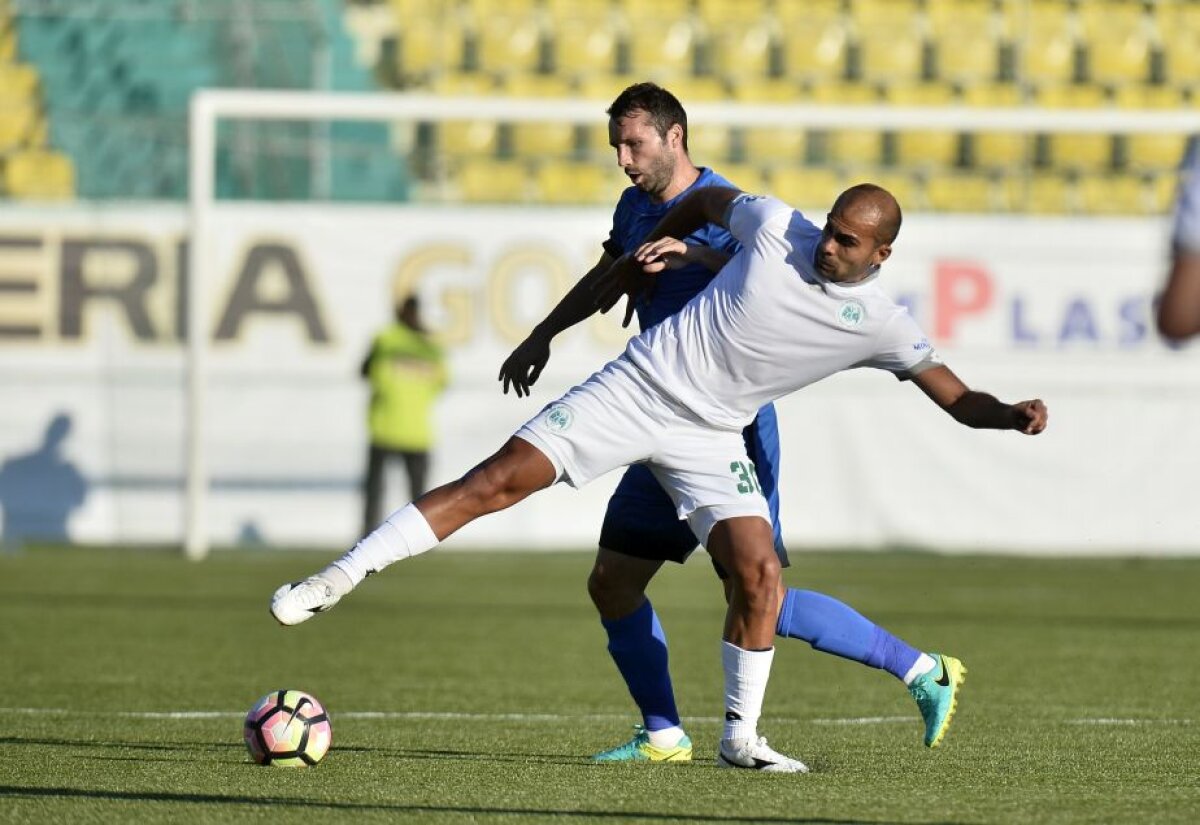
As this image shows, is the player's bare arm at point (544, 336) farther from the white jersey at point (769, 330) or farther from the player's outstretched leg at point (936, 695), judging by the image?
the player's outstretched leg at point (936, 695)

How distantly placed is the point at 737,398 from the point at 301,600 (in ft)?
4.73

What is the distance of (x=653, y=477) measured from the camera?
6.29m

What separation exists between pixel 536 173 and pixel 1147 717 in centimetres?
1147

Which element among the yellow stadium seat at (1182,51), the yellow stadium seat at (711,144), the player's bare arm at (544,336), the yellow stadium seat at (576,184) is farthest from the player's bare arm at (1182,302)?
the yellow stadium seat at (1182,51)

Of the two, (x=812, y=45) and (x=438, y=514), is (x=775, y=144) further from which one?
(x=438, y=514)

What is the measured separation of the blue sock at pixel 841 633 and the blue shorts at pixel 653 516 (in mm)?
153

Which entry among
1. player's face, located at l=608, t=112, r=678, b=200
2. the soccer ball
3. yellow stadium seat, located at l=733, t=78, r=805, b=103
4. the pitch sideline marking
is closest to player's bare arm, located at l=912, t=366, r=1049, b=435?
player's face, located at l=608, t=112, r=678, b=200

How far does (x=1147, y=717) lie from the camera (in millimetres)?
7371

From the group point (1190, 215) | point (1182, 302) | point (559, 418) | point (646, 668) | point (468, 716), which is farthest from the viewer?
point (468, 716)

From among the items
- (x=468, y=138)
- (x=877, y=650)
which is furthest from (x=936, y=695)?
(x=468, y=138)

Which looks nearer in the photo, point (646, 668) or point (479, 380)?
point (646, 668)

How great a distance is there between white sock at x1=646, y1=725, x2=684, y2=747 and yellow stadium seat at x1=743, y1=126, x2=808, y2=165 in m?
11.9

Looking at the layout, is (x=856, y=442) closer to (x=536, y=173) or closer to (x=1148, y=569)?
(x=1148, y=569)

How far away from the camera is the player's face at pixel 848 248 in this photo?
5.63 m
